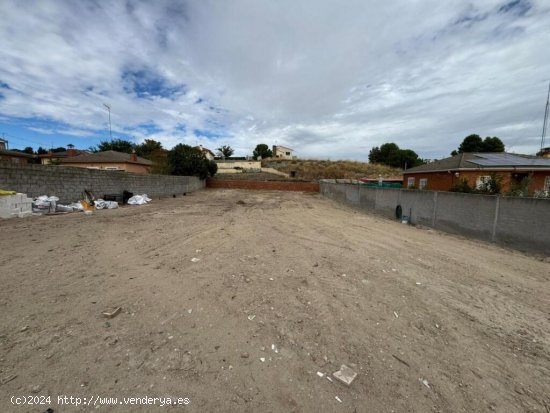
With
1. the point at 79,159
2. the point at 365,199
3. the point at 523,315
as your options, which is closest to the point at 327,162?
the point at 365,199

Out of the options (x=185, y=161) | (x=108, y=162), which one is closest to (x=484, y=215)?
(x=185, y=161)

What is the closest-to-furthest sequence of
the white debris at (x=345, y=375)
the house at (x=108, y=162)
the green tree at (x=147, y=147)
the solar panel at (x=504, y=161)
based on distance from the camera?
1. the white debris at (x=345, y=375)
2. the solar panel at (x=504, y=161)
3. the house at (x=108, y=162)
4. the green tree at (x=147, y=147)

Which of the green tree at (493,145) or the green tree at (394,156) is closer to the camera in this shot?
the green tree at (493,145)

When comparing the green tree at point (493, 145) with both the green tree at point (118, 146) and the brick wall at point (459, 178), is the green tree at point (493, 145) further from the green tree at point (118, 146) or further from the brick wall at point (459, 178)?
the green tree at point (118, 146)

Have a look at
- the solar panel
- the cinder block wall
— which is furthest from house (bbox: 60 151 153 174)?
the solar panel

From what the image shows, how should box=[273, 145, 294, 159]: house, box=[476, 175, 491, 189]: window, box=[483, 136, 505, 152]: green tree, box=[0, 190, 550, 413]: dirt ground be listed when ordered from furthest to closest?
box=[273, 145, 294, 159]: house, box=[483, 136, 505, 152]: green tree, box=[476, 175, 491, 189]: window, box=[0, 190, 550, 413]: dirt ground

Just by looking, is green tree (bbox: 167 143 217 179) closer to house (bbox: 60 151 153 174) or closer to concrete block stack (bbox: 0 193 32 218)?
house (bbox: 60 151 153 174)

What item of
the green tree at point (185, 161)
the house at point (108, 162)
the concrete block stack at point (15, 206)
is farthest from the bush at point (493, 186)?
the house at point (108, 162)

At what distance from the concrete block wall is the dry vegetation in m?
26.3

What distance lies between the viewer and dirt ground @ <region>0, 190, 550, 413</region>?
70.0 inches

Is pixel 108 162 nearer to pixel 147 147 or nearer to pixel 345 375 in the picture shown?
pixel 147 147

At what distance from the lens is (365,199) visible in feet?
46.4

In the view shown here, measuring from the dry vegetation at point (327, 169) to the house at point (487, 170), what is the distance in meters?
17.5

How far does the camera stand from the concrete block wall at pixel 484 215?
5.86 meters
